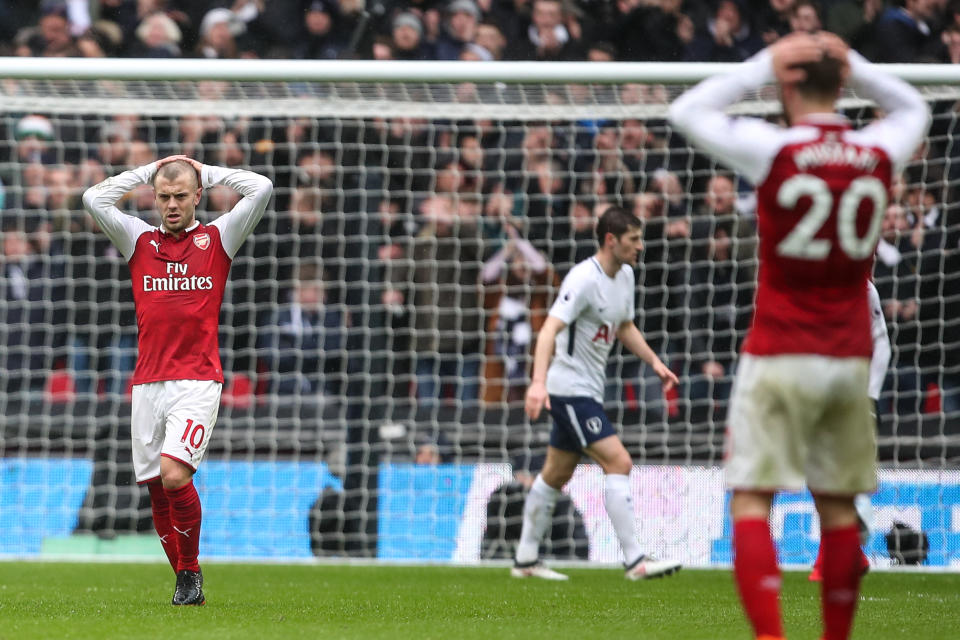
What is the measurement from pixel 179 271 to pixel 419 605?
1986 mm

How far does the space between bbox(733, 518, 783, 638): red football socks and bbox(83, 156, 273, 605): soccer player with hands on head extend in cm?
298

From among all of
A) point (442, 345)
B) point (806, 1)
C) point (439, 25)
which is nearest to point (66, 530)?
point (442, 345)

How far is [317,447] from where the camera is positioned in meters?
9.84

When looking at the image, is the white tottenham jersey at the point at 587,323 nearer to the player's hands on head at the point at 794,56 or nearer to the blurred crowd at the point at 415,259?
the blurred crowd at the point at 415,259

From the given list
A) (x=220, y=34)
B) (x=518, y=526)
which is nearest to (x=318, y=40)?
(x=220, y=34)

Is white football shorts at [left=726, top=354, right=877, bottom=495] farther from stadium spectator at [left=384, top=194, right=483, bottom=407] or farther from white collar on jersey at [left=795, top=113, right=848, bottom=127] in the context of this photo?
stadium spectator at [left=384, top=194, right=483, bottom=407]

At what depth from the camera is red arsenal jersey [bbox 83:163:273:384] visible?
238 inches

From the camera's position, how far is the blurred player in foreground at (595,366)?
301 inches

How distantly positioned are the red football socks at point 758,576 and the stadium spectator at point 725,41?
27.4ft

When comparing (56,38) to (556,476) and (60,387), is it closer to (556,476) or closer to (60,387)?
(60,387)

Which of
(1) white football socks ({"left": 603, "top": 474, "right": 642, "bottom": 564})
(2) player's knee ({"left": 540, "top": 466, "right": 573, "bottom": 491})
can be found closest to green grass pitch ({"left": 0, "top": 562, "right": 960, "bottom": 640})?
(1) white football socks ({"left": 603, "top": 474, "right": 642, "bottom": 564})

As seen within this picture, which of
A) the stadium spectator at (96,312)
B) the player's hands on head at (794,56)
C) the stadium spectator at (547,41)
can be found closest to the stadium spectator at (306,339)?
the stadium spectator at (96,312)

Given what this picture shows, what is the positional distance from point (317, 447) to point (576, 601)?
11.9 ft

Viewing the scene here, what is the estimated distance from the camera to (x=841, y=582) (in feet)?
12.4
